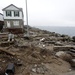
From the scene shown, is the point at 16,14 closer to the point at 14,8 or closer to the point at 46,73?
the point at 14,8

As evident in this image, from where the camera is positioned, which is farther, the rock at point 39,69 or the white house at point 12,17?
the white house at point 12,17

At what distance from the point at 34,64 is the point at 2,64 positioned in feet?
7.15

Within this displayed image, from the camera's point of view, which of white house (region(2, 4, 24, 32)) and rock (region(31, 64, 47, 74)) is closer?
rock (region(31, 64, 47, 74))

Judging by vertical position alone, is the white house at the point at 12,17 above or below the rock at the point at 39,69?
above

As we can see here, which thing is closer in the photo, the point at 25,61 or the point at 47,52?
the point at 25,61

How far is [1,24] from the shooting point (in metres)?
38.4

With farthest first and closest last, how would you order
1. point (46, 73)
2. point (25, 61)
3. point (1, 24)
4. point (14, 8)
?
point (1, 24) → point (14, 8) → point (25, 61) → point (46, 73)

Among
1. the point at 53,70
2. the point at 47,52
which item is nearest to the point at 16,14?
the point at 47,52

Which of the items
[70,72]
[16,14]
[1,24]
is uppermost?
[16,14]

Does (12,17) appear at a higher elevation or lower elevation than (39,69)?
higher

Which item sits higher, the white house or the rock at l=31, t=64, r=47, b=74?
the white house

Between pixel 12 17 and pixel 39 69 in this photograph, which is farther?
pixel 12 17

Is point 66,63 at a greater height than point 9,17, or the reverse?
point 9,17

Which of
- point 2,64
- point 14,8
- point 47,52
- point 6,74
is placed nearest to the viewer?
point 6,74
